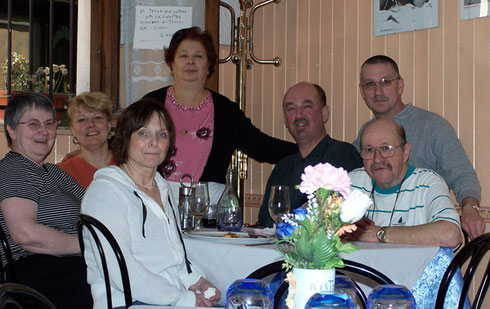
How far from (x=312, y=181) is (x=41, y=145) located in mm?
1853

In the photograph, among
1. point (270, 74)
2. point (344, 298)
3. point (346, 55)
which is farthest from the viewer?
point (270, 74)

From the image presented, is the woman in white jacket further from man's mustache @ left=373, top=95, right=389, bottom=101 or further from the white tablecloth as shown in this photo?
man's mustache @ left=373, top=95, right=389, bottom=101

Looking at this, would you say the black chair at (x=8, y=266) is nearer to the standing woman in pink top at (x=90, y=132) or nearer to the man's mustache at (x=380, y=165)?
the standing woman in pink top at (x=90, y=132)

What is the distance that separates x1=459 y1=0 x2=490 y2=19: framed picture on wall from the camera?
10.7ft

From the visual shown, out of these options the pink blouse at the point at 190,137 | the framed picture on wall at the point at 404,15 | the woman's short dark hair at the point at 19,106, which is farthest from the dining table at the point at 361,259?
the framed picture on wall at the point at 404,15

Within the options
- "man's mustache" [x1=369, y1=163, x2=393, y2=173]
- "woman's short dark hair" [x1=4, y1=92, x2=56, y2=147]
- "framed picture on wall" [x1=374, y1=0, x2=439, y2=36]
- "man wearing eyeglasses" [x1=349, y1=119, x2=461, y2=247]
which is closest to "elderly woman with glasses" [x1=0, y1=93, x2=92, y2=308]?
"woman's short dark hair" [x1=4, y1=92, x2=56, y2=147]

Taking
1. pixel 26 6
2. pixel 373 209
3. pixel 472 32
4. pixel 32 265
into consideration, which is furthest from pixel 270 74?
pixel 26 6

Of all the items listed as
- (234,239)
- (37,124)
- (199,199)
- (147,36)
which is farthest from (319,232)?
(147,36)

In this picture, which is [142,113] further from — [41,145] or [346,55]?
[346,55]

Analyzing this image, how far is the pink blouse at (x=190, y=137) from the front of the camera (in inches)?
131

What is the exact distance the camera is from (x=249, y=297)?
3.41 ft

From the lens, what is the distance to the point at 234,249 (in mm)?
2014

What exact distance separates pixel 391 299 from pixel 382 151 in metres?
1.50

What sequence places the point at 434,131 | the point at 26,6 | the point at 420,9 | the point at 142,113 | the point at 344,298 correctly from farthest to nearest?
the point at 26,6 → the point at 420,9 → the point at 434,131 → the point at 142,113 → the point at 344,298
